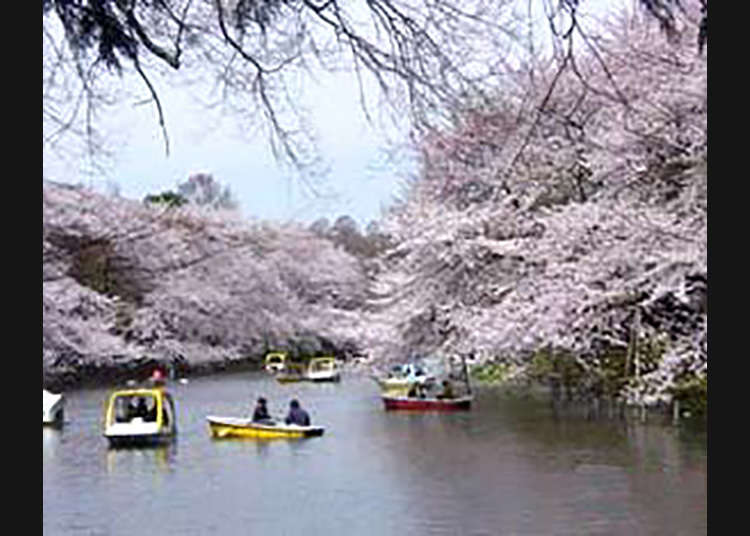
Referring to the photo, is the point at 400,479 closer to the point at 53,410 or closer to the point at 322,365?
the point at 53,410

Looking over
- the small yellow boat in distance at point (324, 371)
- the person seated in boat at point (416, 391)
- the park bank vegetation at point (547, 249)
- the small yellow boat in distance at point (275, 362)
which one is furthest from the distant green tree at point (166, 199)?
the small yellow boat in distance at point (275, 362)

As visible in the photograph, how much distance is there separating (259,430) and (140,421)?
4.71ft

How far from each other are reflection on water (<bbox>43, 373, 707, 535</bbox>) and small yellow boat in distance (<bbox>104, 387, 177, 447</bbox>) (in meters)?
0.27

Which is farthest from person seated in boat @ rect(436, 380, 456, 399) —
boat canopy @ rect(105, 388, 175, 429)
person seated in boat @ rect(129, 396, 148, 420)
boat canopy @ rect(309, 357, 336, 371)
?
boat canopy @ rect(309, 357, 336, 371)

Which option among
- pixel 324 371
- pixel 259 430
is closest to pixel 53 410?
pixel 259 430

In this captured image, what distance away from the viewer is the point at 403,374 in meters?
19.8

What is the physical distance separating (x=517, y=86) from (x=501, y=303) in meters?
11.5

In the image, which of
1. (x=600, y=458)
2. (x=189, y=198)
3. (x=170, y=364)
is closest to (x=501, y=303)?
(x=600, y=458)

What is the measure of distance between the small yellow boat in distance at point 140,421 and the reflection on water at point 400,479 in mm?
275

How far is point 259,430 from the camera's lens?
48.4 feet

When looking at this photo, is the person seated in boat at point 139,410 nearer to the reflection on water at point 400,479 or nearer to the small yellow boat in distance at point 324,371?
the reflection on water at point 400,479

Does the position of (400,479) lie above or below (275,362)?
below

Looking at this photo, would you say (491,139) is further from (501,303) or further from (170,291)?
(170,291)

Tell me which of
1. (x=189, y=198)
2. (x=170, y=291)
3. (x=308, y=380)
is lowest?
(x=308, y=380)
